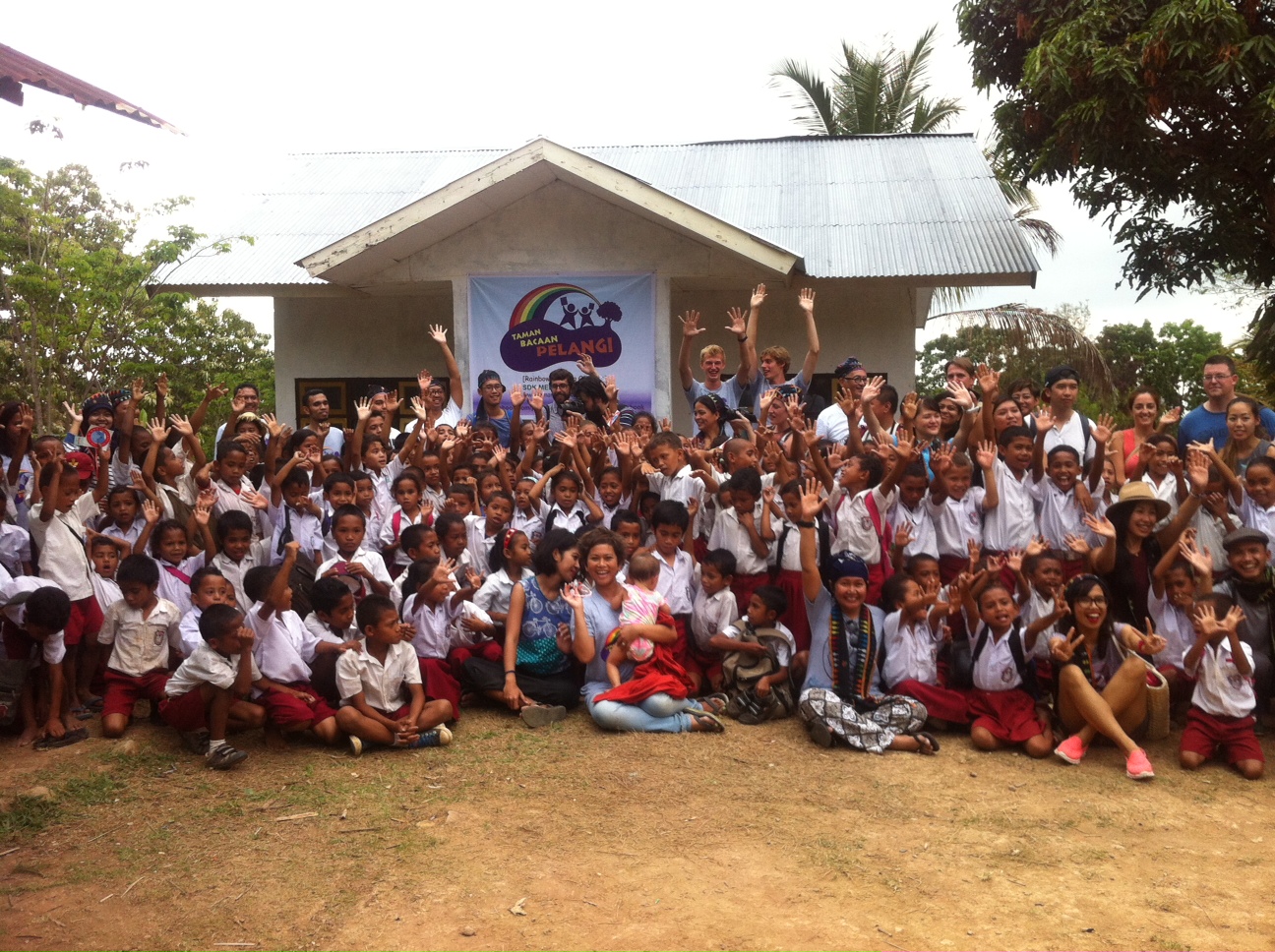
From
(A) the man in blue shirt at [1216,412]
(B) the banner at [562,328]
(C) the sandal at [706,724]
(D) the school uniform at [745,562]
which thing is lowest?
(C) the sandal at [706,724]

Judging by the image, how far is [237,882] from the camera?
153 inches

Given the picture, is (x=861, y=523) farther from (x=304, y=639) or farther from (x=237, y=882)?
(x=237, y=882)

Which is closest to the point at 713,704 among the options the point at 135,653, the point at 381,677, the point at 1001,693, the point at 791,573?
the point at 791,573

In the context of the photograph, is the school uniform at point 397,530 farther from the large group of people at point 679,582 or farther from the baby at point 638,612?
the baby at point 638,612

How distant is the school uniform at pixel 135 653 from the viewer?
5336 millimetres

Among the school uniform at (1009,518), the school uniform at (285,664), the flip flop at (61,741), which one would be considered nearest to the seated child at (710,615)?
the school uniform at (1009,518)

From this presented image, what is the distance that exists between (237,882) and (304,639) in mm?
1570

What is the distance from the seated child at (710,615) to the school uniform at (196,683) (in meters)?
2.17

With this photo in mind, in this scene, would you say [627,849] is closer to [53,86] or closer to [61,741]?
[61,741]

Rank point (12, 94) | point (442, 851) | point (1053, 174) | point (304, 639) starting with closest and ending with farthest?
1. point (12, 94)
2. point (442, 851)
3. point (304, 639)
4. point (1053, 174)

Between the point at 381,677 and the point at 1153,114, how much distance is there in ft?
23.6

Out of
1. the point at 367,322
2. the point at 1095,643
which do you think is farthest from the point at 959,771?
the point at 367,322

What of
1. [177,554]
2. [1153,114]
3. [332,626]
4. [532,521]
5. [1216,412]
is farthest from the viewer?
[1153,114]

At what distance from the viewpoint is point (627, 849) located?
4.18 metres
